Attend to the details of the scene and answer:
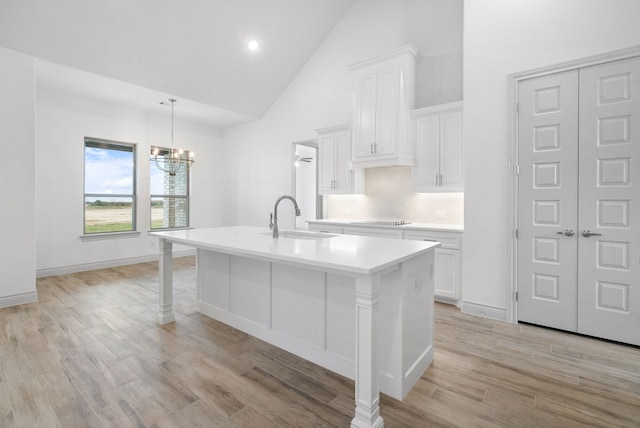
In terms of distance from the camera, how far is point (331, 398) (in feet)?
6.30

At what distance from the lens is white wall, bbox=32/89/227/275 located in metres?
4.95

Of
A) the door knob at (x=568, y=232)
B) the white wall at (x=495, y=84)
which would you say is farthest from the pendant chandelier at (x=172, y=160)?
the door knob at (x=568, y=232)

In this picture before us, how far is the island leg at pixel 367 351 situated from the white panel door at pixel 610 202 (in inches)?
90.6

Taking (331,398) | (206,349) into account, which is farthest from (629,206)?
(206,349)

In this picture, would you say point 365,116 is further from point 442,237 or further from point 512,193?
point 512,193

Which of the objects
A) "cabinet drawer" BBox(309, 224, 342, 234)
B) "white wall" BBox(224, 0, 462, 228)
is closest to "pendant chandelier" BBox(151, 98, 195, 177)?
"white wall" BBox(224, 0, 462, 228)

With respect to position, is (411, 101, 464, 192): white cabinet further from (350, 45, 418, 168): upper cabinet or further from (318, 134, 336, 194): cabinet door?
(318, 134, 336, 194): cabinet door

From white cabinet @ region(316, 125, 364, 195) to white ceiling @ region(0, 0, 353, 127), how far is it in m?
1.69

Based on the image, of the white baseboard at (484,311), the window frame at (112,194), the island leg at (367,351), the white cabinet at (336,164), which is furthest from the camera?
the window frame at (112,194)

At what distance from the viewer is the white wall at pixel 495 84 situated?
279 cm

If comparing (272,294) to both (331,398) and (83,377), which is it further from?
(83,377)

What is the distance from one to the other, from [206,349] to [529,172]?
10.9 feet

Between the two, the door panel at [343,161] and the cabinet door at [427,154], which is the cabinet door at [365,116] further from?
the cabinet door at [427,154]

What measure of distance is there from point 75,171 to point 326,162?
4233mm
